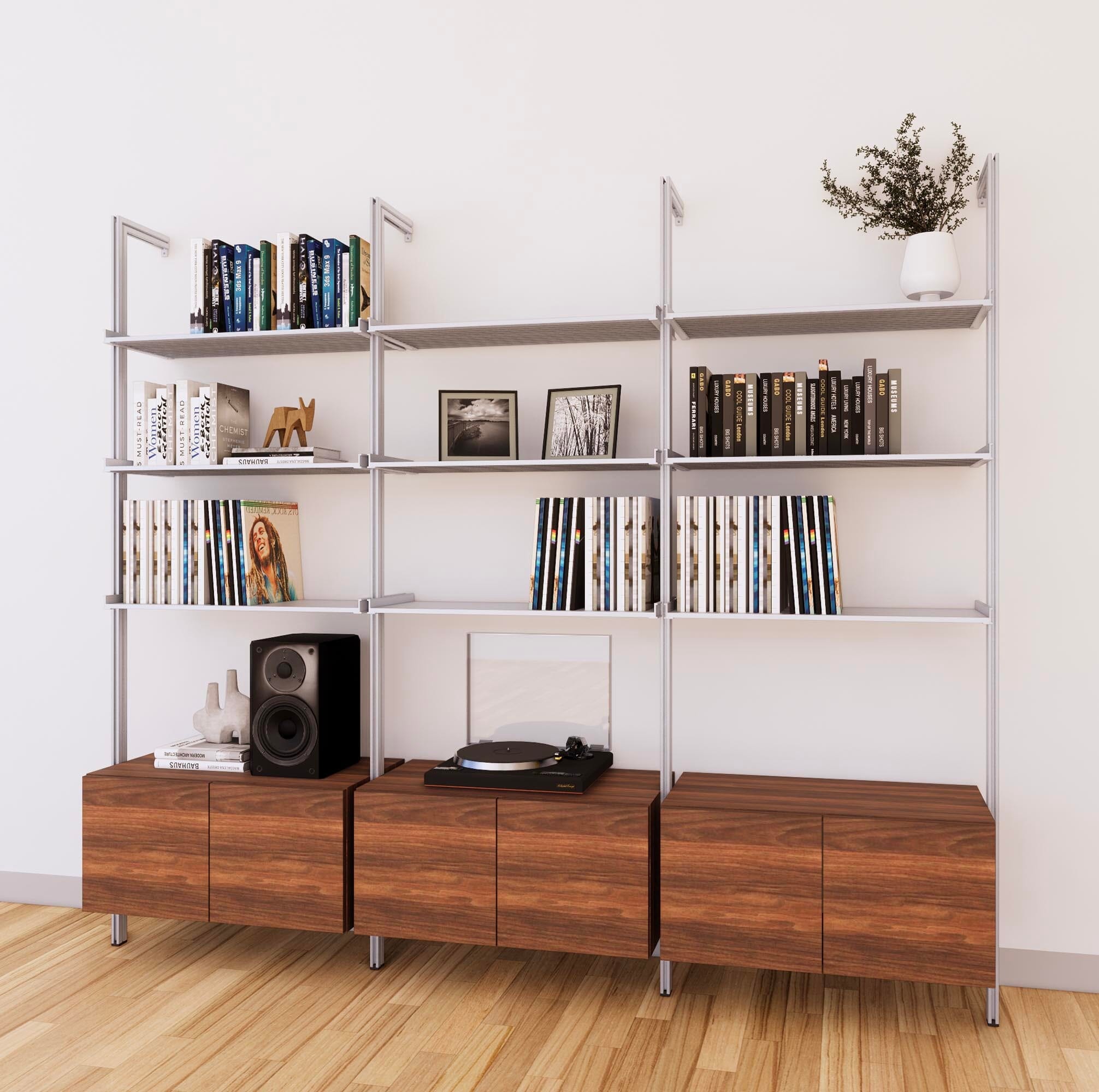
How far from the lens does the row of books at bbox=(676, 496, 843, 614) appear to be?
2.68 metres

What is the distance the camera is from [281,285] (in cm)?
300

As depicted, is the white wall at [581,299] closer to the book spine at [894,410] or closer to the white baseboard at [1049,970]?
the white baseboard at [1049,970]

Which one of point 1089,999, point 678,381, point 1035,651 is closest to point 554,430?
point 678,381

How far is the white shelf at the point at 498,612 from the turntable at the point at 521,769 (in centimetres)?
39

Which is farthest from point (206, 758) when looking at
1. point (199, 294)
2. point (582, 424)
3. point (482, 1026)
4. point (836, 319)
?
point (836, 319)

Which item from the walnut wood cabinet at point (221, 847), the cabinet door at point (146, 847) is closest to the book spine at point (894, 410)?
the walnut wood cabinet at point (221, 847)

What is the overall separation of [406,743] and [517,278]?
1489mm

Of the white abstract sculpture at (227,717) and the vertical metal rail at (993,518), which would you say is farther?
the white abstract sculpture at (227,717)

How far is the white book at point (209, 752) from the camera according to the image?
3021mm

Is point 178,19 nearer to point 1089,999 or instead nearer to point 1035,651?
point 1035,651

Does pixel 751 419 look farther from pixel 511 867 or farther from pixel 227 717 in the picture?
pixel 227 717

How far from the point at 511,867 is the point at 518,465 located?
3.52 ft

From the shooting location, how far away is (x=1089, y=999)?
275cm

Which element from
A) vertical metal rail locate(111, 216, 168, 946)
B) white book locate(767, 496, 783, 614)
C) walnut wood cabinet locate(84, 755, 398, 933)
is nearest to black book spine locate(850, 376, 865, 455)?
white book locate(767, 496, 783, 614)
